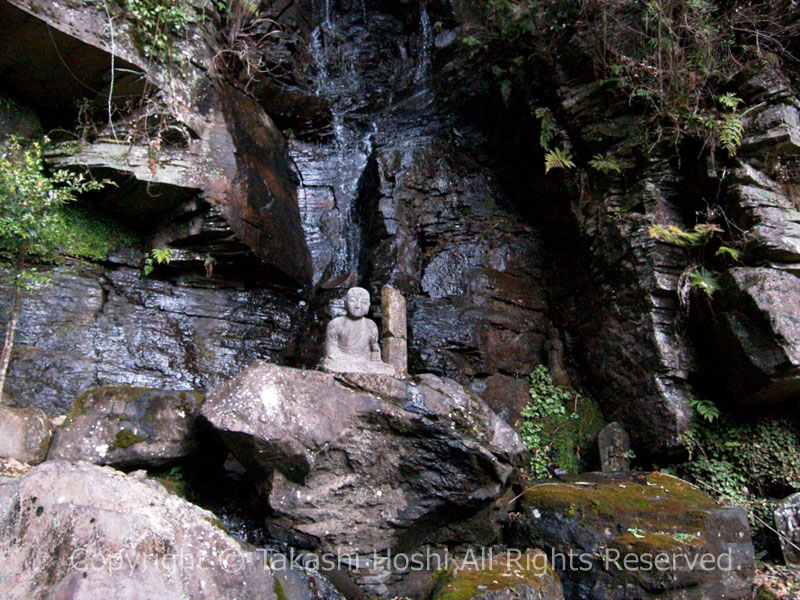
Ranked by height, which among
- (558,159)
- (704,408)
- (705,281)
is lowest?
(704,408)

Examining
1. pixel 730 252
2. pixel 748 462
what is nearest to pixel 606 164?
pixel 730 252

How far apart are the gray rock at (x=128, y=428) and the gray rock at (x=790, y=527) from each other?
22.3 feet

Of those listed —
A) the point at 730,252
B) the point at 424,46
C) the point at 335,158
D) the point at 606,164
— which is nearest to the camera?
the point at 730,252

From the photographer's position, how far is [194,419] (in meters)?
6.22

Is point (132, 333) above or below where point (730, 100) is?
below

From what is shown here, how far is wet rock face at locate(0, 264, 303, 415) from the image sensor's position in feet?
25.6

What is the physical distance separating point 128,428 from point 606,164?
762cm

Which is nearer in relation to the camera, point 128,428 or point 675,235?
point 128,428

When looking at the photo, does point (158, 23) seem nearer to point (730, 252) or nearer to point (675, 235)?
point (675, 235)

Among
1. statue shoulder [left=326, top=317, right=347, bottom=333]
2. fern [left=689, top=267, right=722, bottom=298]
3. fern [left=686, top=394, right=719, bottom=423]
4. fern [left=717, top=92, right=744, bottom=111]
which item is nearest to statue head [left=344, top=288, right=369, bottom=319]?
statue shoulder [left=326, top=317, right=347, bottom=333]

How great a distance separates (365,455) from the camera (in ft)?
19.2

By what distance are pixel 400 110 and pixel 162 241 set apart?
251 inches

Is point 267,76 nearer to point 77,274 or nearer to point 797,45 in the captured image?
point 77,274

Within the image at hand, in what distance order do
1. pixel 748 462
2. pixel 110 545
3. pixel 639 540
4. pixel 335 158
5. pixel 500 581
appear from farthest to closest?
pixel 335 158, pixel 748 462, pixel 639 540, pixel 500 581, pixel 110 545
